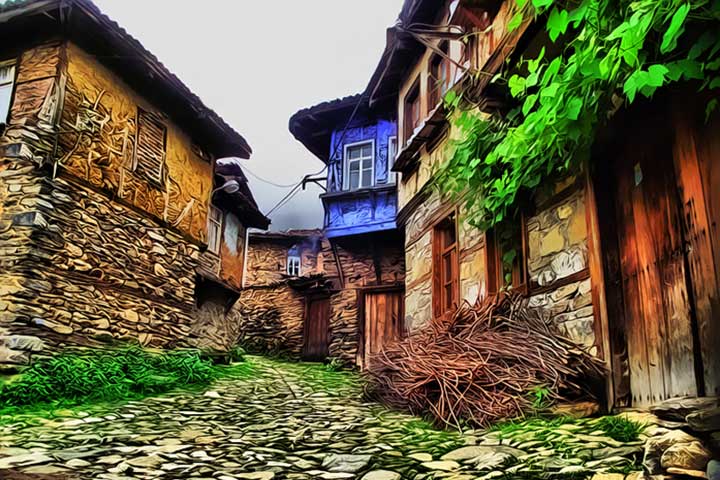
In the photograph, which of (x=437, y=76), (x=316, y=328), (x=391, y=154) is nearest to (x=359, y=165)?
(x=391, y=154)

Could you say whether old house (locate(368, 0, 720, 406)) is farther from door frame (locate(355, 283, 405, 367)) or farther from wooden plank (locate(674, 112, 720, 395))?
door frame (locate(355, 283, 405, 367))

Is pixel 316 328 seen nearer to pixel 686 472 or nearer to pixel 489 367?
pixel 489 367

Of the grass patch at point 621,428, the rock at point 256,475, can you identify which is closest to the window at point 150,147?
the rock at point 256,475

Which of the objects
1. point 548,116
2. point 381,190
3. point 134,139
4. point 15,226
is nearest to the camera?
point 548,116

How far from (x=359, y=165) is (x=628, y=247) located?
10203 millimetres

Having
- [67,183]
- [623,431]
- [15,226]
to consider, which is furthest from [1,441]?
[623,431]

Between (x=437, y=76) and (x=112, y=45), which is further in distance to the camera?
(x=437, y=76)

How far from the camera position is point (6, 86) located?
313 inches

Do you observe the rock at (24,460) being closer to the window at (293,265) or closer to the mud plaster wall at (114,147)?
the mud plaster wall at (114,147)

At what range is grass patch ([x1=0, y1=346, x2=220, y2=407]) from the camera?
635cm

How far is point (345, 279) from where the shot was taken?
14.1 m

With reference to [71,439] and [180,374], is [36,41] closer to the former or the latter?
[180,374]

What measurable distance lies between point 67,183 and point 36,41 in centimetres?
230

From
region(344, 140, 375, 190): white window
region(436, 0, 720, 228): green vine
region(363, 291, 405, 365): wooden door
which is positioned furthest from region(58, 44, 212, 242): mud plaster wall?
region(436, 0, 720, 228): green vine
